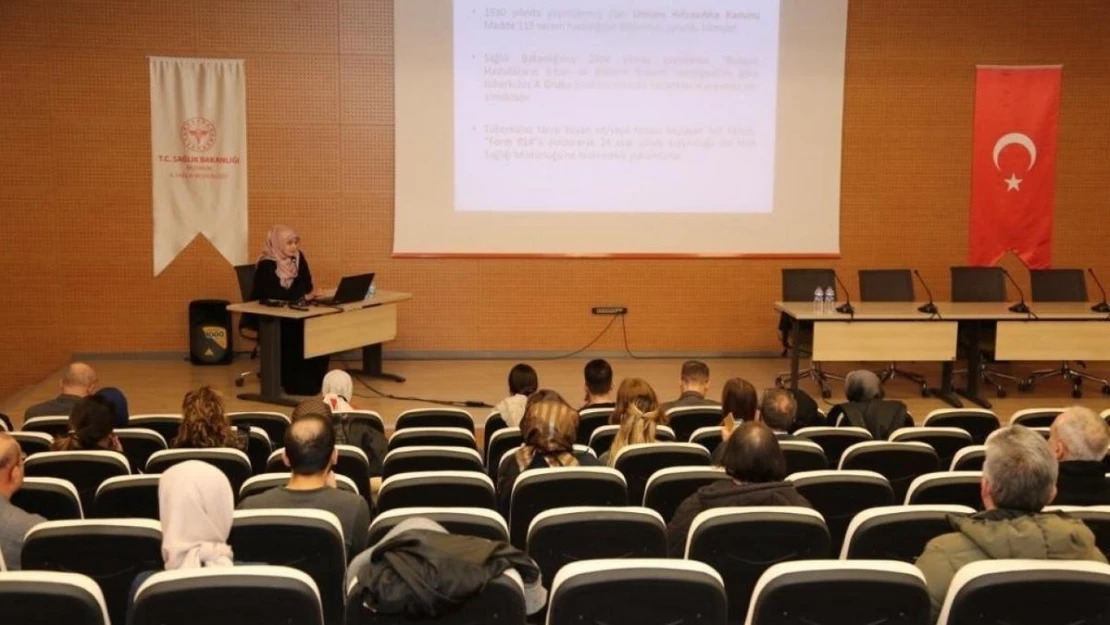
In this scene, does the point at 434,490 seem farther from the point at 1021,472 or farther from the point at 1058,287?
the point at 1058,287

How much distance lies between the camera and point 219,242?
10.8 m

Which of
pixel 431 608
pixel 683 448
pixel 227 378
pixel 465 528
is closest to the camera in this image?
pixel 431 608

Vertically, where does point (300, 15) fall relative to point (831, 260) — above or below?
above

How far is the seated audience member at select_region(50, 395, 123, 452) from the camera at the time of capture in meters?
4.94

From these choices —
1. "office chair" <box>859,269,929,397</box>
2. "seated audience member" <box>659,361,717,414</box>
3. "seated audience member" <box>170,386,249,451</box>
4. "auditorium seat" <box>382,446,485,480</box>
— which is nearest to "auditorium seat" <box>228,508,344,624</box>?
"auditorium seat" <box>382,446,485,480</box>

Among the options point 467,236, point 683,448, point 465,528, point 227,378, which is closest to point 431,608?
point 465,528

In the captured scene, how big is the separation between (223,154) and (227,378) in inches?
85.4

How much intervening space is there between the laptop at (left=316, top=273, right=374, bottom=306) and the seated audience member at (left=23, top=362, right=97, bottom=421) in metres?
3.03

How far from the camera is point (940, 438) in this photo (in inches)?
213

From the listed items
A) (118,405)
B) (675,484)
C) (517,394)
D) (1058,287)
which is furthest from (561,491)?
(1058,287)

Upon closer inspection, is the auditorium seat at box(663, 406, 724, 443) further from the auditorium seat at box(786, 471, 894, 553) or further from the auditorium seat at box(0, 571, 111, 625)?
the auditorium seat at box(0, 571, 111, 625)

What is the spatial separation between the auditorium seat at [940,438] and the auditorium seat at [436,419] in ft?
7.58

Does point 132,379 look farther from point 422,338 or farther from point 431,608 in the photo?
point 431,608

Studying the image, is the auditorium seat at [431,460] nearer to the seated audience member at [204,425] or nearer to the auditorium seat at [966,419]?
the seated audience member at [204,425]
